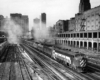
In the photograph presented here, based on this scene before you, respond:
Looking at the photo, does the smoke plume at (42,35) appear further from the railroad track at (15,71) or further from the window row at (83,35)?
the railroad track at (15,71)

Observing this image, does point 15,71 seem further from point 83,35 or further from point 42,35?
point 42,35

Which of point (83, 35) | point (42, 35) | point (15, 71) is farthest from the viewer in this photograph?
point (42, 35)

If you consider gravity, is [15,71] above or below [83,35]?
below

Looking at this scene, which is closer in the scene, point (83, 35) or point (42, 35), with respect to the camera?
point (83, 35)

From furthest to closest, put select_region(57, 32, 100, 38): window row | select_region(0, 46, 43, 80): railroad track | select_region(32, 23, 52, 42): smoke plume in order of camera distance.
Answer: select_region(32, 23, 52, 42): smoke plume → select_region(57, 32, 100, 38): window row → select_region(0, 46, 43, 80): railroad track

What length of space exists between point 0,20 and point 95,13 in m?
67.3

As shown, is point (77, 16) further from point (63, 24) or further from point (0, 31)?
point (0, 31)

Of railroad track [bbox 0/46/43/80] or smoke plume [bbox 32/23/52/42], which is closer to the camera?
railroad track [bbox 0/46/43/80]

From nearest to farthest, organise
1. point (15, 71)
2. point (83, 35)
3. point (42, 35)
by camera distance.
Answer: point (15, 71)
point (83, 35)
point (42, 35)

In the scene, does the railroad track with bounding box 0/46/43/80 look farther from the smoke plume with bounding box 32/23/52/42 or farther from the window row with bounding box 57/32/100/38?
the smoke plume with bounding box 32/23/52/42

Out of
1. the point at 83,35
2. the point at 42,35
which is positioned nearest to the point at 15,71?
the point at 83,35

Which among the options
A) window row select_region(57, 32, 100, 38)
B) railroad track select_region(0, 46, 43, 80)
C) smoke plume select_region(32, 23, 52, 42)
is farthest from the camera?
smoke plume select_region(32, 23, 52, 42)

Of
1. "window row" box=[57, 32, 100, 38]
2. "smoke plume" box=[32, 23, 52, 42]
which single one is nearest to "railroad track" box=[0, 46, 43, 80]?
"window row" box=[57, 32, 100, 38]

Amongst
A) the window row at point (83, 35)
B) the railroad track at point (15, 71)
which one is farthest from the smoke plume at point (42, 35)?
the railroad track at point (15, 71)
